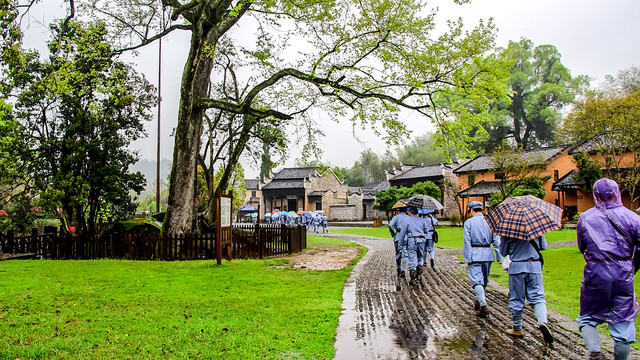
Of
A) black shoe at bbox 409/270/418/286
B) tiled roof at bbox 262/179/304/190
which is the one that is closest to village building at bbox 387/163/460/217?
tiled roof at bbox 262/179/304/190

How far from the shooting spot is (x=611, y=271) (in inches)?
141

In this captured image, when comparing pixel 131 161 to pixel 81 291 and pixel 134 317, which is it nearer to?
pixel 81 291

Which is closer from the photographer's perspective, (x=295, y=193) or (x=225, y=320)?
(x=225, y=320)

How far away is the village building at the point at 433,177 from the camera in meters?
45.9

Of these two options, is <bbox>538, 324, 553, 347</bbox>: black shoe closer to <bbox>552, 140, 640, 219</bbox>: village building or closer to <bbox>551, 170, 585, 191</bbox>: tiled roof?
<bbox>552, 140, 640, 219</bbox>: village building

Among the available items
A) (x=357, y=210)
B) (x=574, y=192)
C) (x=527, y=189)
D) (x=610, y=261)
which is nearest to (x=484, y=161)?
(x=574, y=192)

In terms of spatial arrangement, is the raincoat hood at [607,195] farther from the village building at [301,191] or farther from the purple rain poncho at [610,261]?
the village building at [301,191]

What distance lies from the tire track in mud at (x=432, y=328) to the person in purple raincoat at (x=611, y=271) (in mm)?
769

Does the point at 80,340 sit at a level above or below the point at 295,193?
below

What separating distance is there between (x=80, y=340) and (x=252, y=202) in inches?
2353

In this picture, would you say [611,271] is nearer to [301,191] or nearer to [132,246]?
[132,246]

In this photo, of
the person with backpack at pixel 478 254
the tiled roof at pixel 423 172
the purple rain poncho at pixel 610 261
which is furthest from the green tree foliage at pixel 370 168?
the purple rain poncho at pixel 610 261

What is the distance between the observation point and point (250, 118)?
53.5ft

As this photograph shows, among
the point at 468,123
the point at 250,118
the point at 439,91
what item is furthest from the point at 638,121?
the point at 250,118
